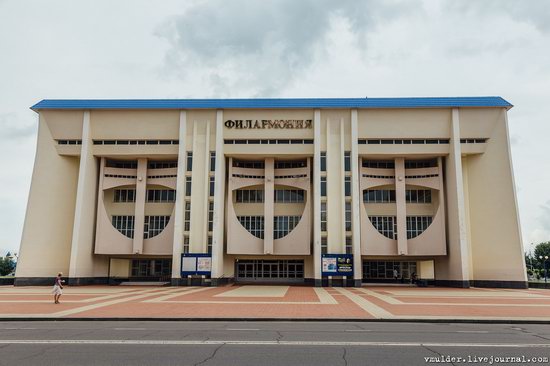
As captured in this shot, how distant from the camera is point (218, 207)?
39.5m

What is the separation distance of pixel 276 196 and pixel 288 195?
1.24 meters

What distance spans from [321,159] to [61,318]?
27887 millimetres

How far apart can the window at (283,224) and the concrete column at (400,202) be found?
9.65 meters

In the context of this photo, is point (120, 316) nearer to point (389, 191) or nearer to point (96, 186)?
point (96, 186)

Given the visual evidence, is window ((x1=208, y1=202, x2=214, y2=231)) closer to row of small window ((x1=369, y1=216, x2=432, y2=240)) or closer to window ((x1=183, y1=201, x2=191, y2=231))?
window ((x1=183, y1=201, x2=191, y2=231))

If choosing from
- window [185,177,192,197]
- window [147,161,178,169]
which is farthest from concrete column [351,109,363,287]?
window [147,161,178,169]

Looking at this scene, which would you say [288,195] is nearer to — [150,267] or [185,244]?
[185,244]

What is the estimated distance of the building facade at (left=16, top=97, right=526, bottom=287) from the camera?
3906 cm

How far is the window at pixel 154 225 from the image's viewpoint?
44.0 m

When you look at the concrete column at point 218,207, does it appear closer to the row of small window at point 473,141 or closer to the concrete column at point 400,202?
the concrete column at point 400,202

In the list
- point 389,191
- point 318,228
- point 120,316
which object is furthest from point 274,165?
point 120,316

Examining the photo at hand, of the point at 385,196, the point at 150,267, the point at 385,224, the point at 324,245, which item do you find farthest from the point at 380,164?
the point at 150,267

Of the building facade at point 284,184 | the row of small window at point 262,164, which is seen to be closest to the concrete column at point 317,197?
the building facade at point 284,184

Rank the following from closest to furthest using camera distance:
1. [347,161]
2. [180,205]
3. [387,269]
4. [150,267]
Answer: [180,205] → [347,161] → [150,267] → [387,269]
